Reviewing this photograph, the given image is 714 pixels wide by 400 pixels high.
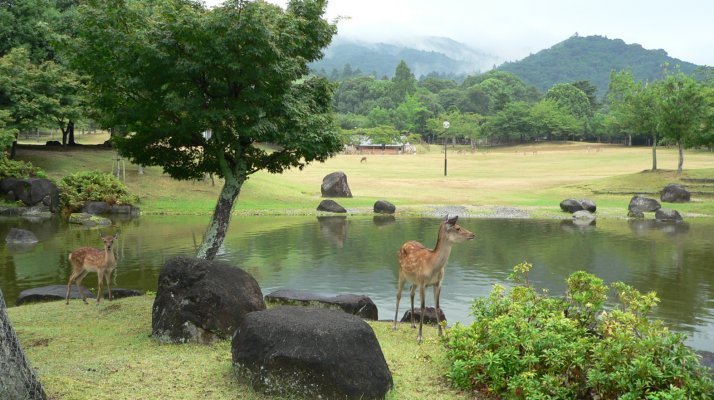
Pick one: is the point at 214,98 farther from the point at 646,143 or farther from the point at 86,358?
the point at 646,143

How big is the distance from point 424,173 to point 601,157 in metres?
31.2

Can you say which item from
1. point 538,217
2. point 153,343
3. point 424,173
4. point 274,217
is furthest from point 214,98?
point 424,173

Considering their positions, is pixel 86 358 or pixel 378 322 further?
pixel 378 322

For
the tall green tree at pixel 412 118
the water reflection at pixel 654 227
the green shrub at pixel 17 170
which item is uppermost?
the tall green tree at pixel 412 118

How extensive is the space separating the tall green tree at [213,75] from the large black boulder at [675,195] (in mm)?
36821

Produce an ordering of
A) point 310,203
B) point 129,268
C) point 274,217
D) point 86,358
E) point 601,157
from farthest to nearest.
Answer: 1. point 601,157
2. point 310,203
3. point 274,217
4. point 129,268
5. point 86,358

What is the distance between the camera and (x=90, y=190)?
38.3 metres

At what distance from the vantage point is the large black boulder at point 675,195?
44469 millimetres

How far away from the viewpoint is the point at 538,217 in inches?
1487

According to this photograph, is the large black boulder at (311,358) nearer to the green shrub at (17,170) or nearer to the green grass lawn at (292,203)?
the green grass lawn at (292,203)

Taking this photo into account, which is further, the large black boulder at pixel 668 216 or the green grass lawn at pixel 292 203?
the large black boulder at pixel 668 216

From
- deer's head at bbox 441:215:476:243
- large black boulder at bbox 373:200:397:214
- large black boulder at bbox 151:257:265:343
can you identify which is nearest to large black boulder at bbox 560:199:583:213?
large black boulder at bbox 373:200:397:214

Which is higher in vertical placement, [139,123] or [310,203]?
[139,123]

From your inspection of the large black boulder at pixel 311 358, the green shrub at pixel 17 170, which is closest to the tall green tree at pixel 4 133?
the green shrub at pixel 17 170
